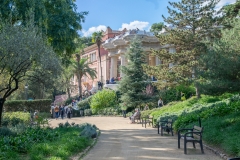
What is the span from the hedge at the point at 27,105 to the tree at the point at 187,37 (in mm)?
18593

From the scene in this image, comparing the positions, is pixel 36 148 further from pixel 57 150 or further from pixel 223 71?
pixel 223 71

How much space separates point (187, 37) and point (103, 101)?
14.9 m

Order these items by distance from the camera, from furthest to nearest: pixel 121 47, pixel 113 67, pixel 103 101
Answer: pixel 113 67, pixel 121 47, pixel 103 101

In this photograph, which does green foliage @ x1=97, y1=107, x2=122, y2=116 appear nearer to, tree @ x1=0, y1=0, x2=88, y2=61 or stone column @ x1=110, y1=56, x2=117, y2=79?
stone column @ x1=110, y1=56, x2=117, y2=79

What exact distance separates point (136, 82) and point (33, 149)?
26.0 m

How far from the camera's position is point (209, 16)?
27.4 meters

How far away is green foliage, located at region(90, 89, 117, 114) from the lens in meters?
37.8

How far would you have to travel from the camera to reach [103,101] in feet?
124

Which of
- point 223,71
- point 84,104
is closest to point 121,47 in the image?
point 84,104

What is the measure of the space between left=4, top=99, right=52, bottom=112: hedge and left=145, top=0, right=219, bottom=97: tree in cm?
1859

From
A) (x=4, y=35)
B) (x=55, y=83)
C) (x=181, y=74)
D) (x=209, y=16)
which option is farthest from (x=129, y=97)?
(x=4, y=35)

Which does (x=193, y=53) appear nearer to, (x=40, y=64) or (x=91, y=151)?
(x=40, y=64)

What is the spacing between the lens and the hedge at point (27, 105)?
128 feet

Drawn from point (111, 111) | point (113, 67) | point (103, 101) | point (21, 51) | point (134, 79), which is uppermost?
point (113, 67)
